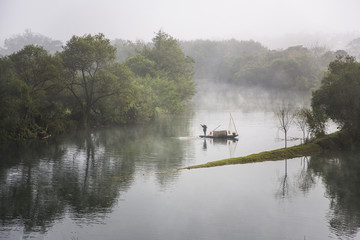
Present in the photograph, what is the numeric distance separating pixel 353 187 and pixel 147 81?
234 feet

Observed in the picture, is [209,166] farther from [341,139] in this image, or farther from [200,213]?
[341,139]

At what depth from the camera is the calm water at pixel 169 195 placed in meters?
25.2

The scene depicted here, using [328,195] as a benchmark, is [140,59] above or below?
above

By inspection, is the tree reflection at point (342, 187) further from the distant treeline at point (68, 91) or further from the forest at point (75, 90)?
the distant treeline at point (68, 91)

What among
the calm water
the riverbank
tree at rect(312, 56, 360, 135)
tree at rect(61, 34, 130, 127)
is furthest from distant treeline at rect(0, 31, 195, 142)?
tree at rect(312, 56, 360, 135)

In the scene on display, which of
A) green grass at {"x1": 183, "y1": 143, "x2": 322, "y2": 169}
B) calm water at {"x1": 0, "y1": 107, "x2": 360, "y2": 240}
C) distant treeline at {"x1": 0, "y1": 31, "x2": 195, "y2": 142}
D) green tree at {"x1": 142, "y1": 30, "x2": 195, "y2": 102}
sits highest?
green tree at {"x1": 142, "y1": 30, "x2": 195, "y2": 102}

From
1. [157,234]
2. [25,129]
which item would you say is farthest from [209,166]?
[25,129]

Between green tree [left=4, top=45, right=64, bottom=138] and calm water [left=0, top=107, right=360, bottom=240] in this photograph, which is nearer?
calm water [left=0, top=107, right=360, bottom=240]

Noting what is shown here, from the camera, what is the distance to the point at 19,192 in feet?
106

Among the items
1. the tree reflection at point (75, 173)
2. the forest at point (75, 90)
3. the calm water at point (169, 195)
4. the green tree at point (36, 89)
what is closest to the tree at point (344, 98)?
the forest at point (75, 90)

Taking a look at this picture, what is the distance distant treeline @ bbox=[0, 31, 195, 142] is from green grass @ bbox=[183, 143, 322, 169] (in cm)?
3032

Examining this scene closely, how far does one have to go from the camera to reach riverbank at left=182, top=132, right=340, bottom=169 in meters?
44.6

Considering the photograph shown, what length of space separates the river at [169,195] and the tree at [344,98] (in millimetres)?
5249

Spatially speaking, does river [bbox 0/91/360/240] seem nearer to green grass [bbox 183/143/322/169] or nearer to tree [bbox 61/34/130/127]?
green grass [bbox 183/143/322/169]
